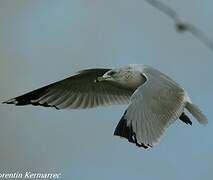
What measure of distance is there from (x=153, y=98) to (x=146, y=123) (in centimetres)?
21

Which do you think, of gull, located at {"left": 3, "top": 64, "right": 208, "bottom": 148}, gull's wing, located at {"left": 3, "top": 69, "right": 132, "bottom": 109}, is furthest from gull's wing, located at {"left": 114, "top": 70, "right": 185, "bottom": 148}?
gull's wing, located at {"left": 3, "top": 69, "right": 132, "bottom": 109}

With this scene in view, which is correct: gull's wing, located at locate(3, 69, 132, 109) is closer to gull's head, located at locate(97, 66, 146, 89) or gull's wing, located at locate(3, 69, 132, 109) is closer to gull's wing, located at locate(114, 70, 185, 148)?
gull's head, located at locate(97, 66, 146, 89)

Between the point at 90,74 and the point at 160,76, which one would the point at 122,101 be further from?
the point at 160,76

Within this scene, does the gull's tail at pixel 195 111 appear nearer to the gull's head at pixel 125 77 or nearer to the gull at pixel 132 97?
the gull at pixel 132 97

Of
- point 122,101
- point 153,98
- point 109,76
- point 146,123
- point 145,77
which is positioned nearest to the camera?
point 146,123

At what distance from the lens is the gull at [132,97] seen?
80.3 inches

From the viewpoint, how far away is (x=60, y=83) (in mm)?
3105

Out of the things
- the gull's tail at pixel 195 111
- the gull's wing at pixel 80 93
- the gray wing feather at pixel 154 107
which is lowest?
the gull's wing at pixel 80 93

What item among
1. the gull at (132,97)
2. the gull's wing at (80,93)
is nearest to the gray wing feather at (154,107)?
the gull at (132,97)

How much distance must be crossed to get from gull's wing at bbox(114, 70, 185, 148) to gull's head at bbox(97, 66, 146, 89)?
8 centimetres

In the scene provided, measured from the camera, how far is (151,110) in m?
2.26

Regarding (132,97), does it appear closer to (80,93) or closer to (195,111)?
(195,111)

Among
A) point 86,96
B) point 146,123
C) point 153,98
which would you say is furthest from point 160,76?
point 86,96

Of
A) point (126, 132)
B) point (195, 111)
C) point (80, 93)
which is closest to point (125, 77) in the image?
point (195, 111)
